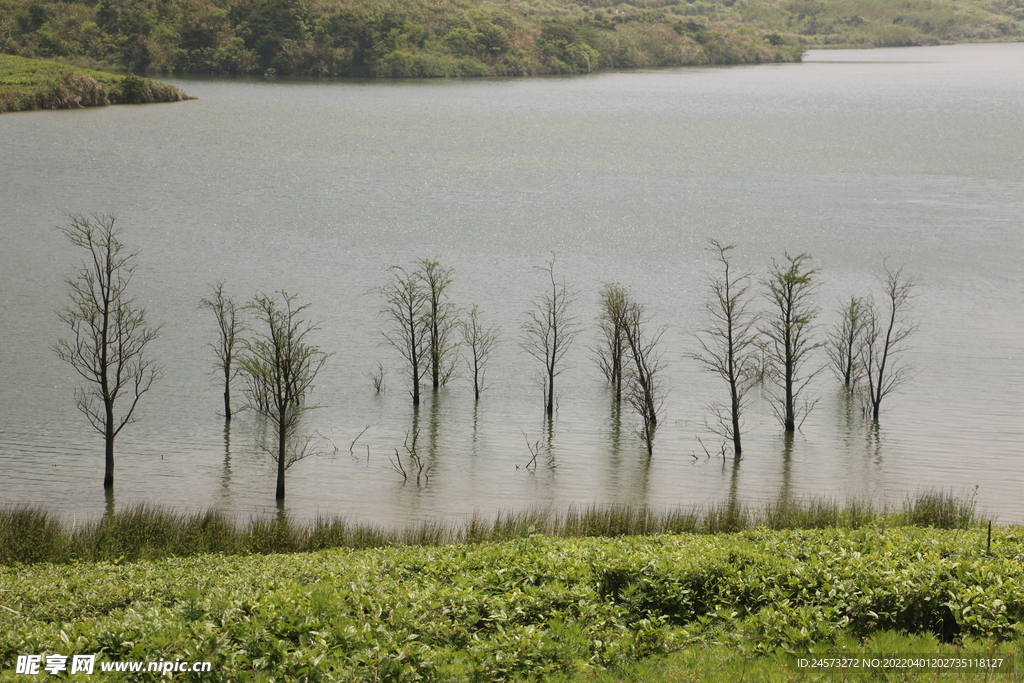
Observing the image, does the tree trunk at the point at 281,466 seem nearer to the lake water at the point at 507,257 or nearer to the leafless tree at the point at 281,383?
the leafless tree at the point at 281,383

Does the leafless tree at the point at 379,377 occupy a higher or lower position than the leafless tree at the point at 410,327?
lower

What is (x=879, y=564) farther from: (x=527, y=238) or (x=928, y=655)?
(x=527, y=238)

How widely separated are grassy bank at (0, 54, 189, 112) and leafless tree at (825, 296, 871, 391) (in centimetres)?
10213

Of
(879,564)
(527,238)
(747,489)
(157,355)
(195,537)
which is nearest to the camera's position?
(879,564)

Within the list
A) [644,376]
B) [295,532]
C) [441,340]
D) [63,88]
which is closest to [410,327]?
[441,340]

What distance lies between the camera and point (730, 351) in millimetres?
38562

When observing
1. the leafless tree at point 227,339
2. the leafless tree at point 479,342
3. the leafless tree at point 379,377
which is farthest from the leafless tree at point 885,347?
the leafless tree at point 227,339

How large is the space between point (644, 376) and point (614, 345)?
79.1 inches

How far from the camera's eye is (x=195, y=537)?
21203 mm

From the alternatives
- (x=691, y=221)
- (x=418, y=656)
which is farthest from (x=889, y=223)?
(x=418, y=656)

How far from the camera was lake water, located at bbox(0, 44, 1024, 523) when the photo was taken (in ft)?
115

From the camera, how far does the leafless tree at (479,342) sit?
47.4 meters

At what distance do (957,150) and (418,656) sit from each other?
108537 millimetres

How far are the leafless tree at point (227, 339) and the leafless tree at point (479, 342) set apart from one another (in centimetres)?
1137
